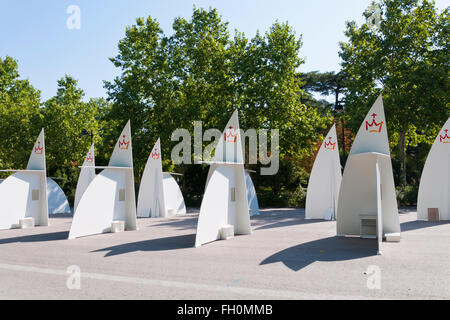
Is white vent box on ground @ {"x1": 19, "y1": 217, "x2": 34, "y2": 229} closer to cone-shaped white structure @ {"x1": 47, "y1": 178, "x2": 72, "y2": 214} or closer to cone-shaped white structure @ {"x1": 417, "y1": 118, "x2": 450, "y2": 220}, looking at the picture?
cone-shaped white structure @ {"x1": 47, "y1": 178, "x2": 72, "y2": 214}

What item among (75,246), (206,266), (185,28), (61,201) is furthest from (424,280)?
(185,28)

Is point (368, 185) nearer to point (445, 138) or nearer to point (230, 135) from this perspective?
point (230, 135)

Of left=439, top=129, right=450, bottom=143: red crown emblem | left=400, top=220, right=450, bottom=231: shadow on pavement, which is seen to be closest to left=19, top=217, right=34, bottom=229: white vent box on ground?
left=400, top=220, right=450, bottom=231: shadow on pavement

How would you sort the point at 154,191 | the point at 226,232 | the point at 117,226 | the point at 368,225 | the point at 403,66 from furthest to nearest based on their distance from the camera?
1. the point at 403,66
2. the point at 154,191
3. the point at 117,226
4. the point at 226,232
5. the point at 368,225

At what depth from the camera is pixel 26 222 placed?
16.0 metres

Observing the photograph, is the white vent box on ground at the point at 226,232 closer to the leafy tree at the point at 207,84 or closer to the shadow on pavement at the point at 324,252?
the shadow on pavement at the point at 324,252

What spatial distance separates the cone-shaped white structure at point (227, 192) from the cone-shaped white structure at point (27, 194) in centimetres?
820

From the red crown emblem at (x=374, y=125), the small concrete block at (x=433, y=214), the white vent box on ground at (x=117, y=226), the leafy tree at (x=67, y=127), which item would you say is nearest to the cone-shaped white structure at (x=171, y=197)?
the white vent box on ground at (x=117, y=226)

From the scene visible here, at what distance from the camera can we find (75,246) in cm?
1130

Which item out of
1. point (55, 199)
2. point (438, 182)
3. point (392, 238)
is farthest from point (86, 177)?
point (438, 182)

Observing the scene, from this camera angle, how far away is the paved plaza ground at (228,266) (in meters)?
6.30

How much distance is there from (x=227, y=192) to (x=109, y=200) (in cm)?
467
